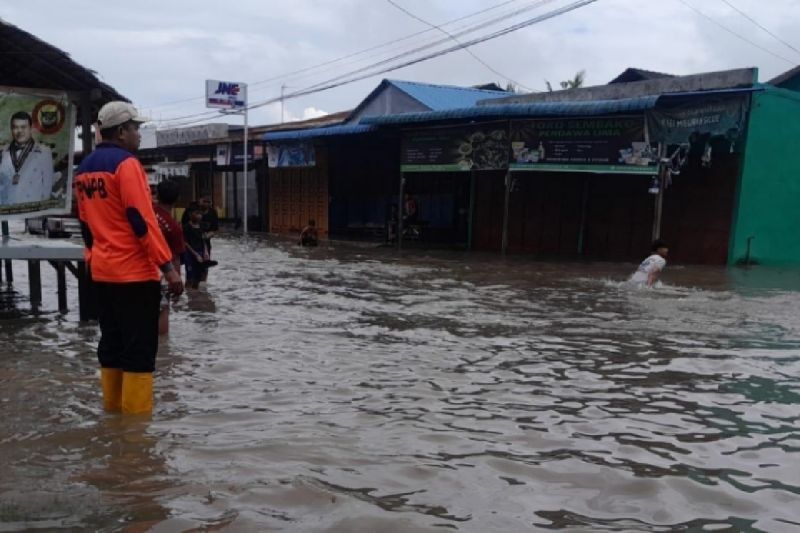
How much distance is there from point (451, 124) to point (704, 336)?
11.8 metres

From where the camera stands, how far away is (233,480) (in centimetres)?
346

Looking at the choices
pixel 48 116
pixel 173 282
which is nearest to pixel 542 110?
pixel 48 116

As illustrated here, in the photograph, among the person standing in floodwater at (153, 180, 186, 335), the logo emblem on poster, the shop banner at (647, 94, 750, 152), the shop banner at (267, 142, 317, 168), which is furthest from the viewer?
the shop banner at (267, 142, 317, 168)

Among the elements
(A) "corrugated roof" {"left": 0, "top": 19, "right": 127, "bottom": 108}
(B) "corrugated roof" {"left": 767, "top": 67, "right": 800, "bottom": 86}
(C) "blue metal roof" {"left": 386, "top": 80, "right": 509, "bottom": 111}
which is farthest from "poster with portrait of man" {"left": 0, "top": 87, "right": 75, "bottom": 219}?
(B) "corrugated roof" {"left": 767, "top": 67, "right": 800, "bottom": 86}

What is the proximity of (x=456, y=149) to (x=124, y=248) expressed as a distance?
14726 mm

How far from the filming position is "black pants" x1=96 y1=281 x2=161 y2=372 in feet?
13.5

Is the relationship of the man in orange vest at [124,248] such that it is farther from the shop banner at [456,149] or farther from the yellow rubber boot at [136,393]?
the shop banner at [456,149]

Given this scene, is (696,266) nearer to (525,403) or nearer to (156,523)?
(525,403)

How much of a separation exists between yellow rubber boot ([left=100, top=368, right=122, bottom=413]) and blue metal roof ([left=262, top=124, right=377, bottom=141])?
16162mm

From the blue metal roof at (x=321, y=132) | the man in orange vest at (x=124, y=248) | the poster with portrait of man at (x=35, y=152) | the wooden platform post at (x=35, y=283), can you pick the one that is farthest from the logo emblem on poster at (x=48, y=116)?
the blue metal roof at (x=321, y=132)

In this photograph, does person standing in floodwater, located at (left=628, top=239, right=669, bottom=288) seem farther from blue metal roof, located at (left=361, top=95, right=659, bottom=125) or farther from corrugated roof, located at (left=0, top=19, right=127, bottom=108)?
corrugated roof, located at (left=0, top=19, right=127, bottom=108)

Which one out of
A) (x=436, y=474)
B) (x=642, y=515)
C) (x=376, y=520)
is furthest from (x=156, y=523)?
(x=642, y=515)

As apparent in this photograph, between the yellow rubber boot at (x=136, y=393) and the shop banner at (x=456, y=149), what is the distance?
13.4 m

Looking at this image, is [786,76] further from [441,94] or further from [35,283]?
[35,283]
